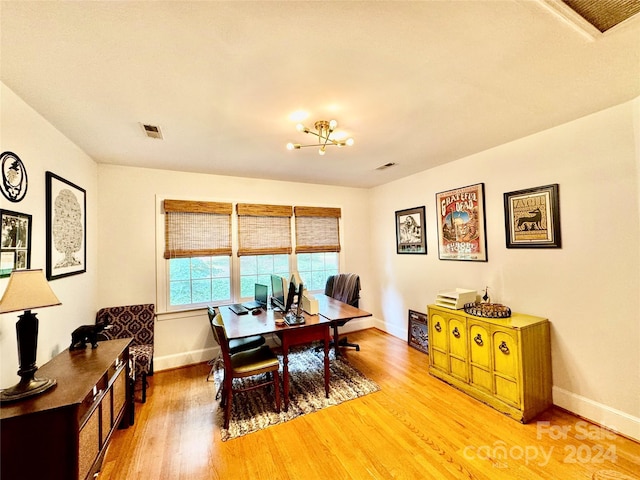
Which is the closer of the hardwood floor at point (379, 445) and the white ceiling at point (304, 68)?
the white ceiling at point (304, 68)

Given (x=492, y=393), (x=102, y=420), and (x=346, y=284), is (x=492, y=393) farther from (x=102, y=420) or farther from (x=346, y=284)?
(x=102, y=420)

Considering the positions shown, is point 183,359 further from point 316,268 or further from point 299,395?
point 316,268

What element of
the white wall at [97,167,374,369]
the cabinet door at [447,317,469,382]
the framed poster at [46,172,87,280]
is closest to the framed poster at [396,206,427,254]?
the cabinet door at [447,317,469,382]

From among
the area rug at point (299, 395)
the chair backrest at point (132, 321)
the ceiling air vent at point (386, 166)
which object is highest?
the ceiling air vent at point (386, 166)

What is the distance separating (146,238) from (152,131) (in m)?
1.58

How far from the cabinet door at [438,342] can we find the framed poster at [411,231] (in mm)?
1107

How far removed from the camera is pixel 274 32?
1.25 metres

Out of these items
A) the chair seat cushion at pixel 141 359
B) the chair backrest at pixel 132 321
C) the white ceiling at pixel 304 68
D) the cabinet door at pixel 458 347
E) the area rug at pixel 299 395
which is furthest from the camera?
the chair backrest at pixel 132 321

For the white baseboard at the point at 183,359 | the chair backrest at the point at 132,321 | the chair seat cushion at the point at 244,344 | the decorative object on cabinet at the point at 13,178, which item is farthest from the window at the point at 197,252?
the decorative object on cabinet at the point at 13,178

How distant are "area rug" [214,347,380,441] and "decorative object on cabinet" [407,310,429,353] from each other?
1100 mm

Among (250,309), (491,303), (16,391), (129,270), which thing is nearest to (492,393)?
(491,303)

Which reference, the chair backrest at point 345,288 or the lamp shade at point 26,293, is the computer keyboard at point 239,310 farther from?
the lamp shade at point 26,293

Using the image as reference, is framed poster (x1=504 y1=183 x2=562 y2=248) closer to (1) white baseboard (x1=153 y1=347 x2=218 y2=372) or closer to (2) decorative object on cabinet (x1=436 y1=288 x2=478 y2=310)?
(2) decorative object on cabinet (x1=436 y1=288 x2=478 y2=310)

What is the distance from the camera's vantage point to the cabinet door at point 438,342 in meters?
2.90
